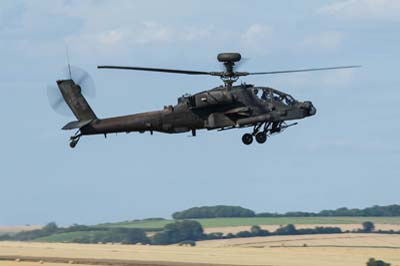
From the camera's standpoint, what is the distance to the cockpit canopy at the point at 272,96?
214 ft

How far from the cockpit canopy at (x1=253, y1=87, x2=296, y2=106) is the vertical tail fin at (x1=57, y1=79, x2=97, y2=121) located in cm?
1225

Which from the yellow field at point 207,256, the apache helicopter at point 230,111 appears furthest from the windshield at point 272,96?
the yellow field at point 207,256

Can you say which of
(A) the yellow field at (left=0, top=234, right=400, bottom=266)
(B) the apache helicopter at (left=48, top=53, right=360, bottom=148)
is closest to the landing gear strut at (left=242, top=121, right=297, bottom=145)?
(B) the apache helicopter at (left=48, top=53, right=360, bottom=148)

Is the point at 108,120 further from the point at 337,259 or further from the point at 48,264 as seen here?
the point at 337,259

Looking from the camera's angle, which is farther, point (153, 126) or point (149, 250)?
point (149, 250)

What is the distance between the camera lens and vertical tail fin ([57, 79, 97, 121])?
2783 inches

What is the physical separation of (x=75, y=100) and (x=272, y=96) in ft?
50.9

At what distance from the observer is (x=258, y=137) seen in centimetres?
6488

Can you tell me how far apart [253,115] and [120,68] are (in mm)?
9679

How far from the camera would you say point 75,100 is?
72500 mm

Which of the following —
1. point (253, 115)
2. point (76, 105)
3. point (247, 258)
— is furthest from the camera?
point (247, 258)

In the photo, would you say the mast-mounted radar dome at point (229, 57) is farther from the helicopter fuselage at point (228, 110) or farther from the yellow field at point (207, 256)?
the yellow field at point (207, 256)

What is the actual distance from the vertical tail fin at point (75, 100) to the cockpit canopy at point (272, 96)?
40.2 ft

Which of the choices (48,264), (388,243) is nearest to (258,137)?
(48,264)
